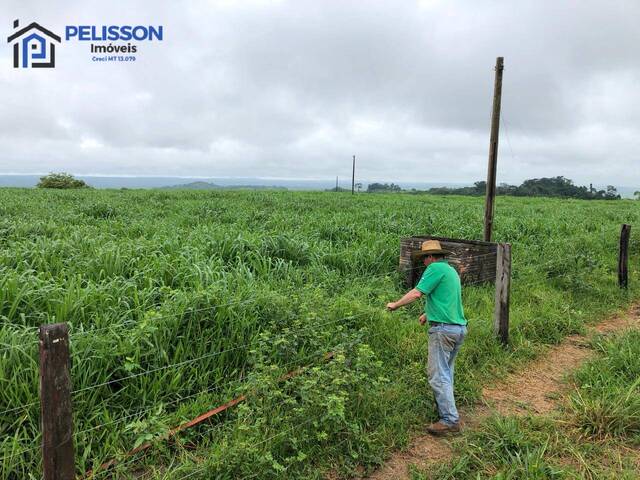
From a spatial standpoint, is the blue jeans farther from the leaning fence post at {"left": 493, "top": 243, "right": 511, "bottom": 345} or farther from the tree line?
the tree line

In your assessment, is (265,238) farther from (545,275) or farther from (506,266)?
(545,275)

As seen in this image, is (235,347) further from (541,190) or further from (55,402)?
(541,190)

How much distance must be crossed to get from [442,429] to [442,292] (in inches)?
44.1

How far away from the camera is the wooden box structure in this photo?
7.19 metres

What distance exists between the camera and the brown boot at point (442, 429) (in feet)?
12.0

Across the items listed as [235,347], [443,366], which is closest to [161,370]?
[235,347]

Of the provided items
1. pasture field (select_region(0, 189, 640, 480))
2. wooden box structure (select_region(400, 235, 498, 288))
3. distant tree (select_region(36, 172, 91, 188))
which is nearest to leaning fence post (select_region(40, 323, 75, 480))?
pasture field (select_region(0, 189, 640, 480))

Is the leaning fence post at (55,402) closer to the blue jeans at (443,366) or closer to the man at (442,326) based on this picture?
the man at (442,326)

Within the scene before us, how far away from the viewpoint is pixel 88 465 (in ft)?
10.0

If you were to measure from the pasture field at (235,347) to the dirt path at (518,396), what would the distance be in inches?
5.1

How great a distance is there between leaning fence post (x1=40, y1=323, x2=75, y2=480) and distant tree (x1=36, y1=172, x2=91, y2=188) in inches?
1932

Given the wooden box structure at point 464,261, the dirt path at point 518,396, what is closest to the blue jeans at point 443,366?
the dirt path at point 518,396

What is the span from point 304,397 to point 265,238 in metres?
4.53

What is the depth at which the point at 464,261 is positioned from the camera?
716 centimetres
